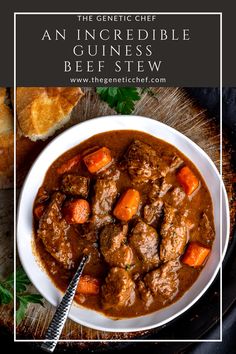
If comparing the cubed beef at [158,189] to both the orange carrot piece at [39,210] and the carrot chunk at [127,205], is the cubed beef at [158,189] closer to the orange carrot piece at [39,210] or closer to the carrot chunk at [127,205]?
the carrot chunk at [127,205]

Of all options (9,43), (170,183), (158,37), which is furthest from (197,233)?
(9,43)

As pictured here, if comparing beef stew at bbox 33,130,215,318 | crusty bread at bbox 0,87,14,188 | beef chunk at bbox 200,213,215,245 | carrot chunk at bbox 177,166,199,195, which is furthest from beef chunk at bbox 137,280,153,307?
crusty bread at bbox 0,87,14,188

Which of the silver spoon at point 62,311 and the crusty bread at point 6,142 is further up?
the crusty bread at point 6,142

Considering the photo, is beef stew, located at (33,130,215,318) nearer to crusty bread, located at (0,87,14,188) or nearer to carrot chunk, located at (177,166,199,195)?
carrot chunk, located at (177,166,199,195)

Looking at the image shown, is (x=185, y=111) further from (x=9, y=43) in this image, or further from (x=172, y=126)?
(x=9, y=43)


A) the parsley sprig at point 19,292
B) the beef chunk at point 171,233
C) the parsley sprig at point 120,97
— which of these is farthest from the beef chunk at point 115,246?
the parsley sprig at point 120,97
